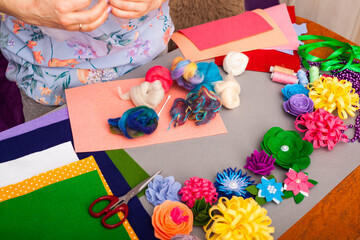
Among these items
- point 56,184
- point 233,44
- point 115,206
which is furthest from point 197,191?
point 233,44

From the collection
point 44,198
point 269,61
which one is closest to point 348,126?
point 269,61

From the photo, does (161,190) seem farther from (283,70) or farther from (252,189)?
(283,70)

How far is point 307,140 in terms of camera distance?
688mm

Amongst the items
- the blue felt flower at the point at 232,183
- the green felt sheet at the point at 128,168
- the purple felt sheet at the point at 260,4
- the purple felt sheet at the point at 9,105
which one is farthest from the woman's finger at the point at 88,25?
the purple felt sheet at the point at 260,4

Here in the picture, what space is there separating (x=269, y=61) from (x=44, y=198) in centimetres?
60

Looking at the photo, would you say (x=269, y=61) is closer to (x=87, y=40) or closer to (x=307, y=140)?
(x=307, y=140)

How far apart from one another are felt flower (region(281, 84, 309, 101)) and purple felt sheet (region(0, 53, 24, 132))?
3.52 ft

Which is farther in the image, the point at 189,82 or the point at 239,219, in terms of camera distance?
the point at 189,82

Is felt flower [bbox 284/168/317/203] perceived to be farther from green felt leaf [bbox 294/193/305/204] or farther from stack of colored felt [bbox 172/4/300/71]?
stack of colored felt [bbox 172/4/300/71]

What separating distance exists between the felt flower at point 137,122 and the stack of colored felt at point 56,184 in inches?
1.8

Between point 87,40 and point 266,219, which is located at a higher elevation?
point 87,40

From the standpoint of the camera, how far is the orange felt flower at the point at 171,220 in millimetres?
536

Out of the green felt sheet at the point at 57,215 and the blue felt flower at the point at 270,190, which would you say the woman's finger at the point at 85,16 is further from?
the blue felt flower at the point at 270,190

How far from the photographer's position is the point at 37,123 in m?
0.73
